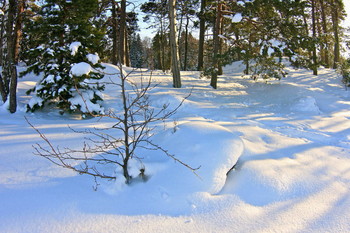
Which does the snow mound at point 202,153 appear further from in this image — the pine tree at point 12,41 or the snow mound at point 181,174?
the pine tree at point 12,41

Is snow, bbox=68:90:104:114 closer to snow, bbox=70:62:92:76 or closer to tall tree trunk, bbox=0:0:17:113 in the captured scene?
snow, bbox=70:62:92:76

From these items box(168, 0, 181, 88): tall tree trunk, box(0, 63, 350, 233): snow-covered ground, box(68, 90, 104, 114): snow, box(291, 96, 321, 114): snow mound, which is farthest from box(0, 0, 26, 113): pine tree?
box(291, 96, 321, 114): snow mound

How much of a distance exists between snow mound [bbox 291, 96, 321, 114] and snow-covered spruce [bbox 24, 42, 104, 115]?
736 cm

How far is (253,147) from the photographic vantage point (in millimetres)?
3980

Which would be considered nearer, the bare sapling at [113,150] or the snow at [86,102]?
the bare sapling at [113,150]

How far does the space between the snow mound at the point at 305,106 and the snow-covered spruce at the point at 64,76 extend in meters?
7.36

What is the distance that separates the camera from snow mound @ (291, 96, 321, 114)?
8.64 meters

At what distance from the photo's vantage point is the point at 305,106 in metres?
8.84

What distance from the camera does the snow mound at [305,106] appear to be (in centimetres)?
864

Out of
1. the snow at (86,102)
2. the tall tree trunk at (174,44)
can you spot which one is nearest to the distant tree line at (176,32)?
the tall tree trunk at (174,44)

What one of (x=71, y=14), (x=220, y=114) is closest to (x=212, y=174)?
(x=220, y=114)

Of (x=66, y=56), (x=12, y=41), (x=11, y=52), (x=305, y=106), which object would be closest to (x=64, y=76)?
(x=66, y=56)

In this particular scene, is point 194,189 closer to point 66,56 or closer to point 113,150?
point 113,150

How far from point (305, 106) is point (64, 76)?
867cm
